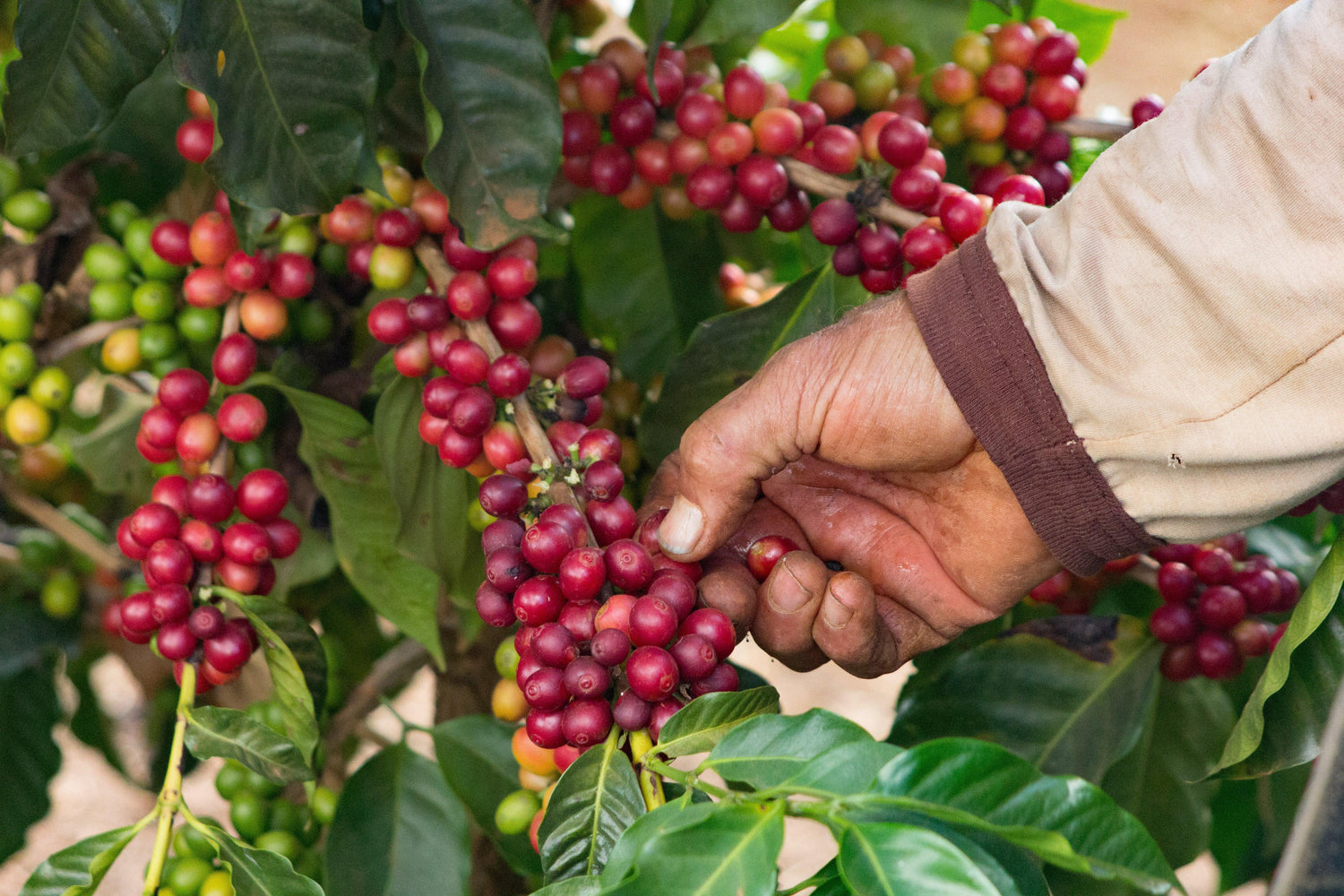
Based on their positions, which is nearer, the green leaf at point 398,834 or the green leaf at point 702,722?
the green leaf at point 702,722

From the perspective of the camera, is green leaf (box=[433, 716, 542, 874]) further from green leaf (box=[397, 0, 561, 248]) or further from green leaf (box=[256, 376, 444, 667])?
green leaf (box=[397, 0, 561, 248])

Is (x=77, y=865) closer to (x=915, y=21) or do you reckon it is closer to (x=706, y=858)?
(x=706, y=858)

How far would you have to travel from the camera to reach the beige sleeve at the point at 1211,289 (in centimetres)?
69

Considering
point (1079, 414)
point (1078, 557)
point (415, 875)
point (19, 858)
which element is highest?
point (1079, 414)

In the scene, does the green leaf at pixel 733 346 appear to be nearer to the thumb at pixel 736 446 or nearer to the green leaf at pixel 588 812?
the thumb at pixel 736 446

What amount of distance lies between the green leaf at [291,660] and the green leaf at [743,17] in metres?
0.64

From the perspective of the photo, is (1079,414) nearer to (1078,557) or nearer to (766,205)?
(1078,557)

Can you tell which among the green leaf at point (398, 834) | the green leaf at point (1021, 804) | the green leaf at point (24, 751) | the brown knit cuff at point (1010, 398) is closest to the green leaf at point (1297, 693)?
the brown knit cuff at point (1010, 398)

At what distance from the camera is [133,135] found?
1.13 metres

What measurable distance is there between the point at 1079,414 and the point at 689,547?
316 millimetres

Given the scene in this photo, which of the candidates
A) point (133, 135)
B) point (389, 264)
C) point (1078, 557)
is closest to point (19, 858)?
point (133, 135)

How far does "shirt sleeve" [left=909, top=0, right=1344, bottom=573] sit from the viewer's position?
2.27ft

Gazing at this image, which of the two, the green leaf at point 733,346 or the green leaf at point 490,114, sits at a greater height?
the green leaf at point 490,114

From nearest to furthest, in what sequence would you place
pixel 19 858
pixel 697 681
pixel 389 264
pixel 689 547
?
pixel 697 681 < pixel 689 547 < pixel 389 264 < pixel 19 858
